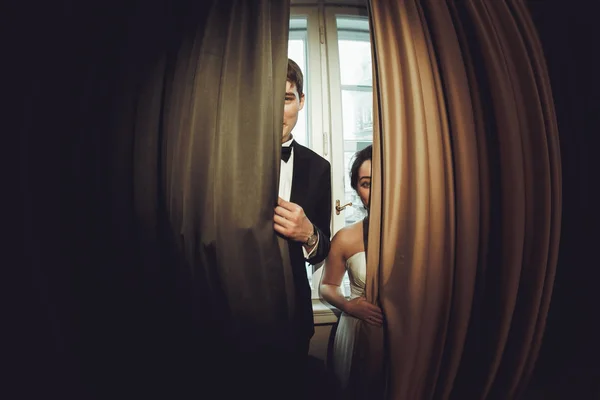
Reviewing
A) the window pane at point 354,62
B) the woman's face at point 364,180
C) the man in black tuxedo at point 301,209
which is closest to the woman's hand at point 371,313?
the man in black tuxedo at point 301,209

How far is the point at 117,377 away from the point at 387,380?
704mm

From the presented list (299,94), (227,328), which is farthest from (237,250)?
(299,94)

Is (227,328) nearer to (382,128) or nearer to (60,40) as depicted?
(382,128)

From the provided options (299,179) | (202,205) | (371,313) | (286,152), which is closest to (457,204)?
(371,313)

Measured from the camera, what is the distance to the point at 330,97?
4.51ft

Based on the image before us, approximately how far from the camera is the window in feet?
4.50

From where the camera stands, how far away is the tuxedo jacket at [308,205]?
728 millimetres

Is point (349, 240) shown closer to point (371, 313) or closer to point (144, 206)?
point (371, 313)

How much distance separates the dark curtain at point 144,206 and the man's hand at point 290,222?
0.03 metres

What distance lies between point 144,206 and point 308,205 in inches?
19.1

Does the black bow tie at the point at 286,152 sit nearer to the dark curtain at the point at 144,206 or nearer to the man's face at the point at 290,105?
the man's face at the point at 290,105

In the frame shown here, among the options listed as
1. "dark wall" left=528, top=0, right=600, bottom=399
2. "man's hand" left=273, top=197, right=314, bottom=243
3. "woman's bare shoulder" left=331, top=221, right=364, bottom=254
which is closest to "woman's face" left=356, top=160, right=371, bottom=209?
"woman's bare shoulder" left=331, top=221, right=364, bottom=254

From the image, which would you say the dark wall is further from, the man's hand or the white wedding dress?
the man's hand

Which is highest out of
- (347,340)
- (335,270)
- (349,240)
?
(349,240)
